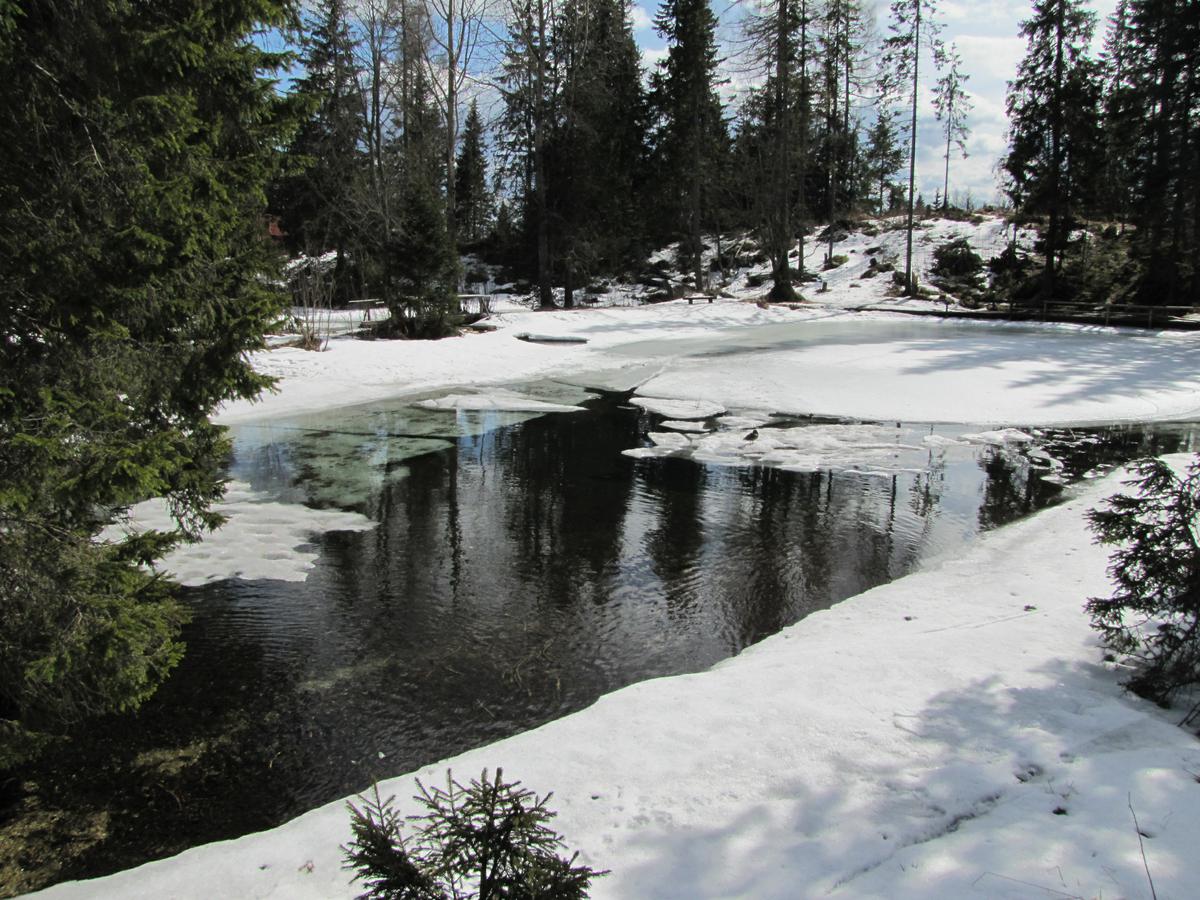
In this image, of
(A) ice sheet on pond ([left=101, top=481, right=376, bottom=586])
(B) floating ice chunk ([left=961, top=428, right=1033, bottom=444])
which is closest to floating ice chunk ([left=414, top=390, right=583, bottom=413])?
(A) ice sheet on pond ([left=101, top=481, right=376, bottom=586])

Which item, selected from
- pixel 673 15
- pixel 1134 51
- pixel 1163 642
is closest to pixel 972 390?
pixel 1163 642

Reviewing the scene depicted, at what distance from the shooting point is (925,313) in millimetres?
32719

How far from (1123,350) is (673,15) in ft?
94.4

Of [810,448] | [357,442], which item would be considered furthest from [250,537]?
[810,448]

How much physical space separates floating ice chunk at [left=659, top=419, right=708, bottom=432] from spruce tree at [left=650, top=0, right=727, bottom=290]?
25.6 metres

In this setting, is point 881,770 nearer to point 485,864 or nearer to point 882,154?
point 485,864

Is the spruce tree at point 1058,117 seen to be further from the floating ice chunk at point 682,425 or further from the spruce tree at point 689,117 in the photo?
the floating ice chunk at point 682,425

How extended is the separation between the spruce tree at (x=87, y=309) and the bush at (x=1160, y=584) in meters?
5.29

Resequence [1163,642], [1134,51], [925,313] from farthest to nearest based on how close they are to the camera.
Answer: [925,313], [1134,51], [1163,642]

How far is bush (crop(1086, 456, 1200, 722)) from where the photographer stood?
4.30m

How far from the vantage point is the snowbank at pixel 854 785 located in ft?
9.66

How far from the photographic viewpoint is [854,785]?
141 inches

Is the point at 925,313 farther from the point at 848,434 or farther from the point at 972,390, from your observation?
the point at 848,434

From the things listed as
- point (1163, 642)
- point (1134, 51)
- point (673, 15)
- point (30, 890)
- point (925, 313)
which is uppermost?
point (673, 15)
